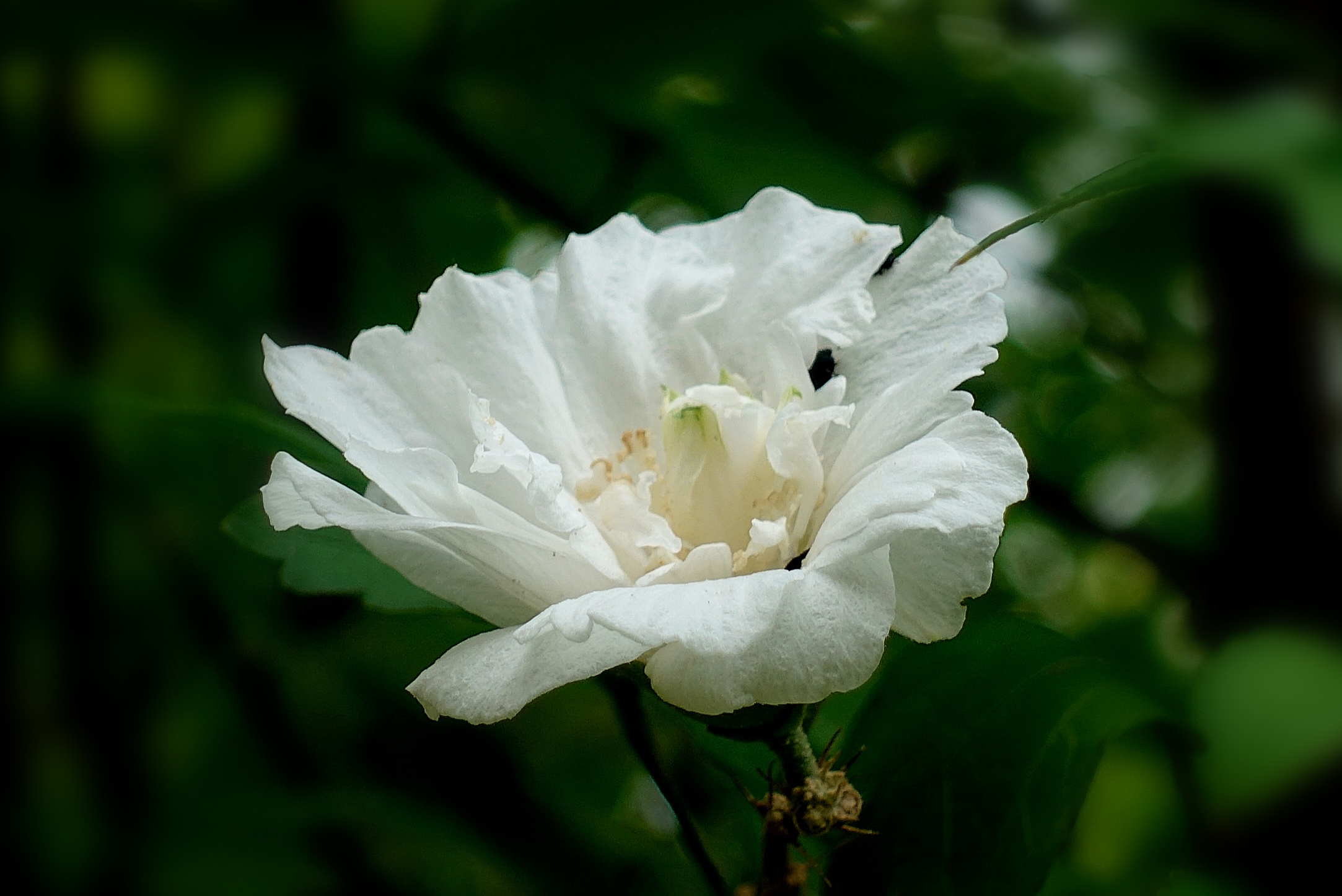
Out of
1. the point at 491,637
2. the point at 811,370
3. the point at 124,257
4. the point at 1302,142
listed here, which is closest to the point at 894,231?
the point at 811,370

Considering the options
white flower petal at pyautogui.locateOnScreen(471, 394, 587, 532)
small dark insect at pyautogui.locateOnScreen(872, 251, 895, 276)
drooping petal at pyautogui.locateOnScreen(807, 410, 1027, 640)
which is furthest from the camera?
small dark insect at pyautogui.locateOnScreen(872, 251, 895, 276)

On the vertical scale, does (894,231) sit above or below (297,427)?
above

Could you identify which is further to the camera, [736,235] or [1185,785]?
[736,235]

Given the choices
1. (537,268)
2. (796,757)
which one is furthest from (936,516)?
(537,268)

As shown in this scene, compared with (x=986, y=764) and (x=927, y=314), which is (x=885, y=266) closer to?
(x=927, y=314)

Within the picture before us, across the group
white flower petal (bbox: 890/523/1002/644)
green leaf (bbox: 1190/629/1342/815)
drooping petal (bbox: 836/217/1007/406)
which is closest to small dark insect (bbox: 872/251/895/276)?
drooping petal (bbox: 836/217/1007/406)

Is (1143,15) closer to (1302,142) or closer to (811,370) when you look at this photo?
(1302,142)

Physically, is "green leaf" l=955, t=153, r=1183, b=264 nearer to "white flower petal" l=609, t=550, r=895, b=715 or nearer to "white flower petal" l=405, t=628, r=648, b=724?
"white flower petal" l=609, t=550, r=895, b=715

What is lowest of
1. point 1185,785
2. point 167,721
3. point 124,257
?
point 167,721
